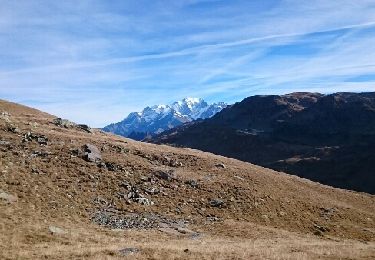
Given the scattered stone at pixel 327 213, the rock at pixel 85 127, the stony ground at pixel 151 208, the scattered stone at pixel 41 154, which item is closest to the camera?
the stony ground at pixel 151 208

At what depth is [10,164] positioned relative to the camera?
133 feet

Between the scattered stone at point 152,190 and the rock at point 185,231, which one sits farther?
the scattered stone at point 152,190

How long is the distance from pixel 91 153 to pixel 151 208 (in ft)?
38.6

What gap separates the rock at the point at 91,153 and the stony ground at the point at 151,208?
4.4 inches

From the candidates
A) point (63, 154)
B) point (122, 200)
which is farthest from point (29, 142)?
point (122, 200)

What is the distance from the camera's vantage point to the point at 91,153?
48344 mm

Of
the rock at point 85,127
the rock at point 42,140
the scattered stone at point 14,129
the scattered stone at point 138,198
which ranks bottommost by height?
the scattered stone at point 138,198

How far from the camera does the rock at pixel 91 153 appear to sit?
47062 millimetres

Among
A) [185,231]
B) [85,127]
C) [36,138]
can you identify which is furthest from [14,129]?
[185,231]

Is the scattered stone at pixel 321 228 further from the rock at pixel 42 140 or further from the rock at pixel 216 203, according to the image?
the rock at pixel 42 140

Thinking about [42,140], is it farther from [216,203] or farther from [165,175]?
[216,203]

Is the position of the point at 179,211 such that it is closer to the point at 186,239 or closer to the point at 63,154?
the point at 186,239

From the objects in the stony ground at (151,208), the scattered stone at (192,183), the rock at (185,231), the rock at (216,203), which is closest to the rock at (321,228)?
the stony ground at (151,208)

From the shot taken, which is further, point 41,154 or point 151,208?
point 41,154
